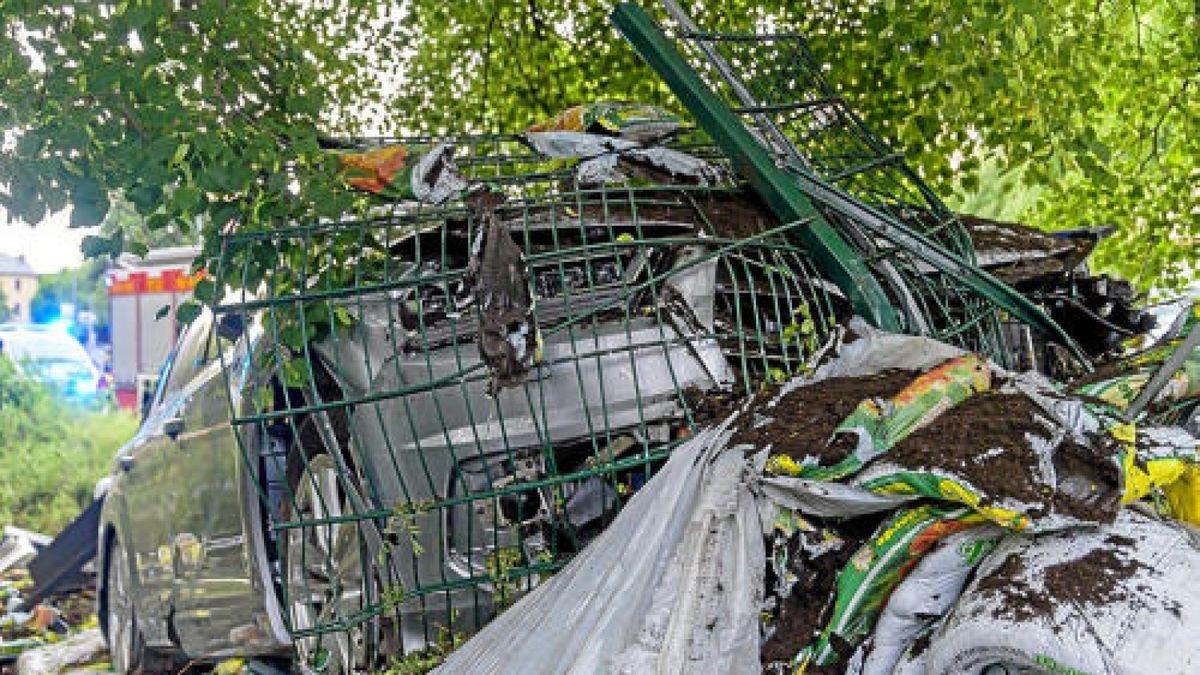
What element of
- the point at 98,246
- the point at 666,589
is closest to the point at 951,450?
the point at 666,589

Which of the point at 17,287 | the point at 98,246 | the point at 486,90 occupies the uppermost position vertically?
the point at 486,90

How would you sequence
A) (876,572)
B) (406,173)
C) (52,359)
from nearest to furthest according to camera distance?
(876,572)
(406,173)
(52,359)

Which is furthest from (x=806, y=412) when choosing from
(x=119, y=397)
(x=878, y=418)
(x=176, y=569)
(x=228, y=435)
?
(x=119, y=397)

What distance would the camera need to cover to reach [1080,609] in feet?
8.16

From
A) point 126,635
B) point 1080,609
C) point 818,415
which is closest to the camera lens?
point 1080,609

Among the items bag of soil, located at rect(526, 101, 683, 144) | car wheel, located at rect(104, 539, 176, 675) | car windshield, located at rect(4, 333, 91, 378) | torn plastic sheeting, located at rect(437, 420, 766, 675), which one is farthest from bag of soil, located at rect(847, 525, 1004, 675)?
car windshield, located at rect(4, 333, 91, 378)

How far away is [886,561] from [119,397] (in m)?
19.9

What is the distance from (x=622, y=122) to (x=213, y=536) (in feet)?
8.63

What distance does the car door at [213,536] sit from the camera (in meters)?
5.67

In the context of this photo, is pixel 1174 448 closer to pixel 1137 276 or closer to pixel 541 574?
pixel 541 574

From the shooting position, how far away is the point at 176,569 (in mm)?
6215

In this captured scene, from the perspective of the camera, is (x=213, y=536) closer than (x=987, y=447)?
No

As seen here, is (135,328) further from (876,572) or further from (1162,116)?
(876,572)

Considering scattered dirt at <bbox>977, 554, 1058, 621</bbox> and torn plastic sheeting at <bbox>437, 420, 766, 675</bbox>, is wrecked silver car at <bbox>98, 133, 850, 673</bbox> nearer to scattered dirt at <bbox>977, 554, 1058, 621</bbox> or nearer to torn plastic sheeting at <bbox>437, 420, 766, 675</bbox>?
torn plastic sheeting at <bbox>437, 420, 766, 675</bbox>
